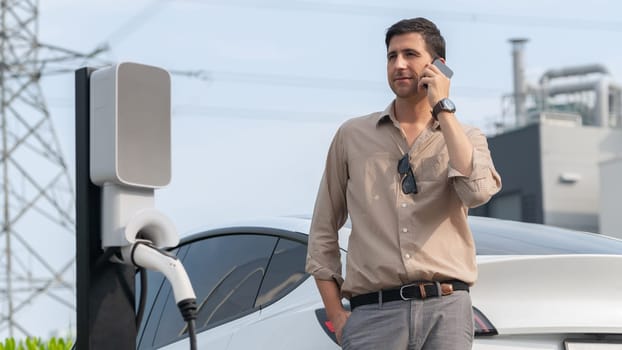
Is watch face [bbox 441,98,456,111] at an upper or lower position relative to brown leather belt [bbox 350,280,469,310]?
upper

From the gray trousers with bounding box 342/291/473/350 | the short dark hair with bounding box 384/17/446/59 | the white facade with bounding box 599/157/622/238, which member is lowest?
the gray trousers with bounding box 342/291/473/350

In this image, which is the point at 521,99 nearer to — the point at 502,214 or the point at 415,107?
the point at 502,214

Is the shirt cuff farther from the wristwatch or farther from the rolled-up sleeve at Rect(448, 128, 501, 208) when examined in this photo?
the wristwatch

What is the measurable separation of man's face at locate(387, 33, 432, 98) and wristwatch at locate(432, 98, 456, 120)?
166mm

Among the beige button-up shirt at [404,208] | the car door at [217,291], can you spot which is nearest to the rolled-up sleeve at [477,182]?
the beige button-up shirt at [404,208]

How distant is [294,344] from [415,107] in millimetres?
885

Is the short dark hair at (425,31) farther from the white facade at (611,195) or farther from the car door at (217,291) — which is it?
the white facade at (611,195)

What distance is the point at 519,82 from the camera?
52031 mm

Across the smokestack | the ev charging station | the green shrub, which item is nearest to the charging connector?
the ev charging station

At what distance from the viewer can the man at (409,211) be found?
3.38m

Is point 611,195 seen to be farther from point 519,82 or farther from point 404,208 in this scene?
point 404,208

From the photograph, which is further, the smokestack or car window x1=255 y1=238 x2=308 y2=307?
the smokestack

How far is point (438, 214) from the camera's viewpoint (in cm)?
349

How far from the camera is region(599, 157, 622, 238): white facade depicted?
3922 cm
